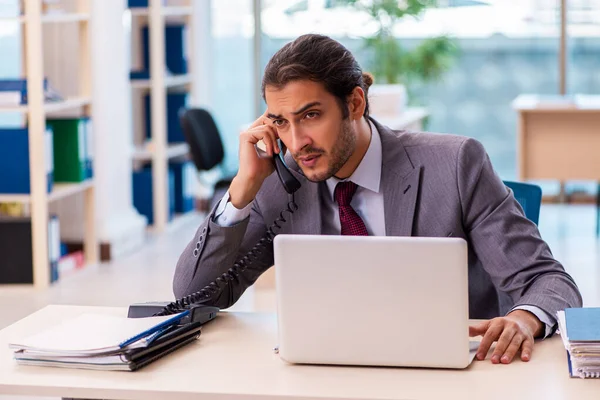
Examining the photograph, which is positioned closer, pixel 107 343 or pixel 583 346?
pixel 583 346

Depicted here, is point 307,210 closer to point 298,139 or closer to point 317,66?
point 298,139

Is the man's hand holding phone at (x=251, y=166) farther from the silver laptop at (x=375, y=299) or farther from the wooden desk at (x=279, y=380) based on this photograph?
the silver laptop at (x=375, y=299)

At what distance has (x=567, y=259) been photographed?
5.60 meters

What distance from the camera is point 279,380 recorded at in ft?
5.60

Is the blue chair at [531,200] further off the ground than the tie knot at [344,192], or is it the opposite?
the tie knot at [344,192]

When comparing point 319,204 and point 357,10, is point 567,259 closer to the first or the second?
point 357,10

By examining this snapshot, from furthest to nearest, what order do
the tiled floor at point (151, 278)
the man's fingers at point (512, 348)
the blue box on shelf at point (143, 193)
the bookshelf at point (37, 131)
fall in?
1. the blue box on shelf at point (143, 193)
2. the bookshelf at point (37, 131)
3. the tiled floor at point (151, 278)
4. the man's fingers at point (512, 348)

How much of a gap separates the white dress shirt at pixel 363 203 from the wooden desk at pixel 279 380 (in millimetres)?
489

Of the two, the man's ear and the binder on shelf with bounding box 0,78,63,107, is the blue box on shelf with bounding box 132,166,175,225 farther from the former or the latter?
the man's ear

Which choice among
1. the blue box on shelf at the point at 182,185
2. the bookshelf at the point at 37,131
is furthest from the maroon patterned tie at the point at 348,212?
the blue box on shelf at the point at 182,185

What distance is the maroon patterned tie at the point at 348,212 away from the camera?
2.31m

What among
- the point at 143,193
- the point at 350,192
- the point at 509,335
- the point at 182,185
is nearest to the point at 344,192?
the point at 350,192

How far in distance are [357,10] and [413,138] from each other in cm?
539

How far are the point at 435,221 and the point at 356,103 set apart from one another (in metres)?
0.33
